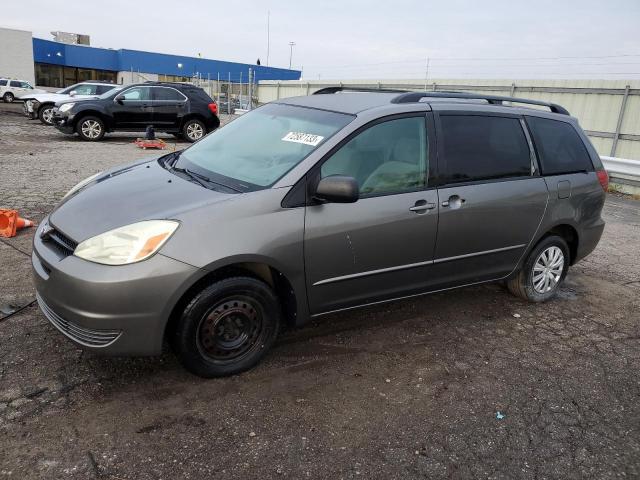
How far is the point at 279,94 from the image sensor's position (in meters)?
26.7

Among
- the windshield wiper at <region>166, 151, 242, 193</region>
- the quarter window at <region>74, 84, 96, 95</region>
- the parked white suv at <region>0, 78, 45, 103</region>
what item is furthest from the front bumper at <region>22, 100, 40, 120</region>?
the windshield wiper at <region>166, 151, 242, 193</region>

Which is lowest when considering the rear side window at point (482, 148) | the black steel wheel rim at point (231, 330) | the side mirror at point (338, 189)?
the black steel wheel rim at point (231, 330)

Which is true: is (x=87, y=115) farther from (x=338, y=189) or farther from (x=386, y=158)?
(x=338, y=189)

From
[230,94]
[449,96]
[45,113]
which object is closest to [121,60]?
[230,94]

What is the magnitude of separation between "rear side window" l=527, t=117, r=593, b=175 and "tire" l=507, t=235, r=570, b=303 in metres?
0.64

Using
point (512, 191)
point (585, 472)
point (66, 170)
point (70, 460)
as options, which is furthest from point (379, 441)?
point (66, 170)

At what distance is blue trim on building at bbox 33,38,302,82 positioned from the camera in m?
45.9

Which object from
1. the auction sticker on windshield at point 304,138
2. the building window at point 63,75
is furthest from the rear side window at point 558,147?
the building window at point 63,75

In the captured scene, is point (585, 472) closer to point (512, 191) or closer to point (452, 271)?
point (452, 271)

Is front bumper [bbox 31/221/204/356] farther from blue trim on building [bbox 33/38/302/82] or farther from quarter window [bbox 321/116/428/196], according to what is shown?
blue trim on building [bbox 33/38/302/82]

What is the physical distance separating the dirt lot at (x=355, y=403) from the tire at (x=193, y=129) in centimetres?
1175

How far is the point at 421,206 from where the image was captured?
12.2 feet

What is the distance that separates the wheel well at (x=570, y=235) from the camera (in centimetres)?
482

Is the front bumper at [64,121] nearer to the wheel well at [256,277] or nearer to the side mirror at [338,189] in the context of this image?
the wheel well at [256,277]
